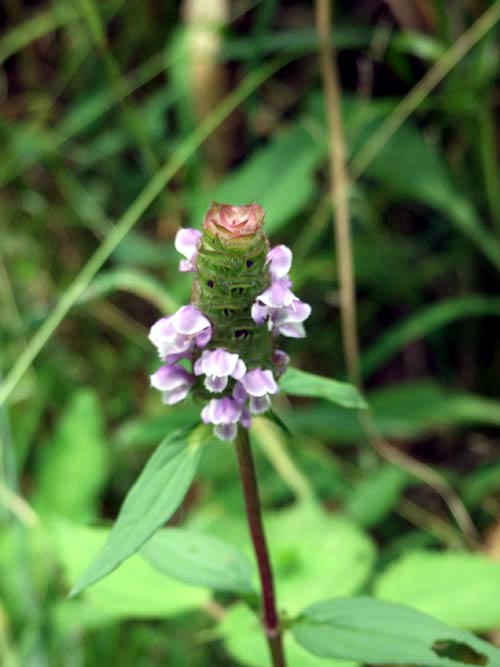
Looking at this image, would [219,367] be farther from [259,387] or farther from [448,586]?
[448,586]

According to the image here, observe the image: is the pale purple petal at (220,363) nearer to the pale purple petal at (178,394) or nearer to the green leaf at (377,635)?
the pale purple petal at (178,394)

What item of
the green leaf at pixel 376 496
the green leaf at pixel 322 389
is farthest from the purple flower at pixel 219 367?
the green leaf at pixel 376 496

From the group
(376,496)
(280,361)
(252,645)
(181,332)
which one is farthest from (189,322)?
(376,496)

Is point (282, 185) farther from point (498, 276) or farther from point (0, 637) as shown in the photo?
point (0, 637)

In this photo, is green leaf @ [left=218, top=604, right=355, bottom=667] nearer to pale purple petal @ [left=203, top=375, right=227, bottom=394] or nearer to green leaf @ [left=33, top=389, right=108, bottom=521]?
pale purple petal @ [left=203, top=375, right=227, bottom=394]

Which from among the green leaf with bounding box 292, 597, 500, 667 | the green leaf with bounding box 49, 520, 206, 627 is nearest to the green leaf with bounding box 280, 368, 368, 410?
the green leaf with bounding box 292, 597, 500, 667

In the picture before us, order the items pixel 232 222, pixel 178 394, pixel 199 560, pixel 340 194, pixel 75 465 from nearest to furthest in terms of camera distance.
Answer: pixel 232 222 < pixel 178 394 < pixel 199 560 < pixel 340 194 < pixel 75 465
